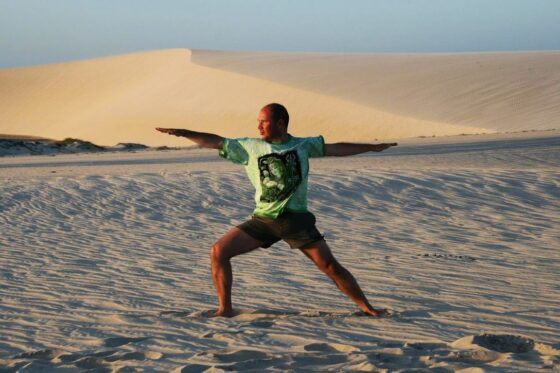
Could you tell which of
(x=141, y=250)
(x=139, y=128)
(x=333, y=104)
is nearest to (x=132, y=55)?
(x=139, y=128)

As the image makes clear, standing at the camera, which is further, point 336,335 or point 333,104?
Answer: point 333,104

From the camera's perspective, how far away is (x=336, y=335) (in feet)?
18.7

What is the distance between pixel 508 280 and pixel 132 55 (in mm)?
69292

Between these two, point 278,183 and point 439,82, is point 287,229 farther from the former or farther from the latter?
point 439,82

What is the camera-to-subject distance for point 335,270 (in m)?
6.16

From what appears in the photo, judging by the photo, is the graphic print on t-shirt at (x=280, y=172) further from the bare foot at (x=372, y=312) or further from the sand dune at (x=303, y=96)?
the sand dune at (x=303, y=96)

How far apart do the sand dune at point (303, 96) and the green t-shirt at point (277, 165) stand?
30.4 metres

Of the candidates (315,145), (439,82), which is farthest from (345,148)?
(439,82)

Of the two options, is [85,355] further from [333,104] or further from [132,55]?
[132,55]

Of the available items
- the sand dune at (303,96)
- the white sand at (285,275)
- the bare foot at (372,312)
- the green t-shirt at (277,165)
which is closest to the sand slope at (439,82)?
the sand dune at (303,96)

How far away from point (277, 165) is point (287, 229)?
1.25ft

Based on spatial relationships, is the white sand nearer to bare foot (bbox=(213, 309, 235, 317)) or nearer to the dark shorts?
bare foot (bbox=(213, 309, 235, 317))

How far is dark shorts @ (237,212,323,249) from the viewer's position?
5.99 metres

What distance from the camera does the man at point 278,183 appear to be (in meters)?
5.89
